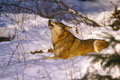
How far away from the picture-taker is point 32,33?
7.65 m

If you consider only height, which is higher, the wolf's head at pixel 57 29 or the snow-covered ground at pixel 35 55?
the wolf's head at pixel 57 29

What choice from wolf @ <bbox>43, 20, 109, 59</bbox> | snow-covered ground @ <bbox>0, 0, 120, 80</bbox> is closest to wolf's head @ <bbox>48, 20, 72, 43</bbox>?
wolf @ <bbox>43, 20, 109, 59</bbox>

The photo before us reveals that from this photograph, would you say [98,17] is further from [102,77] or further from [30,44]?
[102,77]

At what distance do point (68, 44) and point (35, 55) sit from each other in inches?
39.9

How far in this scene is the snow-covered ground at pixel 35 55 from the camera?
318 centimetres

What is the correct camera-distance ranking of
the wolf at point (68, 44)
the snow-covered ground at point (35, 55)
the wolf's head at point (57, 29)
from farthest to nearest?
1. the wolf's head at point (57, 29)
2. the wolf at point (68, 44)
3. the snow-covered ground at point (35, 55)

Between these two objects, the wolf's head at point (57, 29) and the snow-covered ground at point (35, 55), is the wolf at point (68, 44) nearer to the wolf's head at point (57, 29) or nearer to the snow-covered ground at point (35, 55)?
the wolf's head at point (57, 29)

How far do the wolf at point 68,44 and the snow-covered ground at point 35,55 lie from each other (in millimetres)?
329

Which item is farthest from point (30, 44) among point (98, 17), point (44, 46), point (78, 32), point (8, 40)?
point (98, 17)

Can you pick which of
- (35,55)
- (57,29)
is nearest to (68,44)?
(57,29)

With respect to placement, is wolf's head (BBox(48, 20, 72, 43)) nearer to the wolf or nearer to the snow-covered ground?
the wolf

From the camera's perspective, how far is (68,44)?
5.03 meters

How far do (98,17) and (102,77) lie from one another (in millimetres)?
7892

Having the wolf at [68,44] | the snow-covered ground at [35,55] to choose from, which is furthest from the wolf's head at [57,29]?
the snow-covered ground at [35,55]
